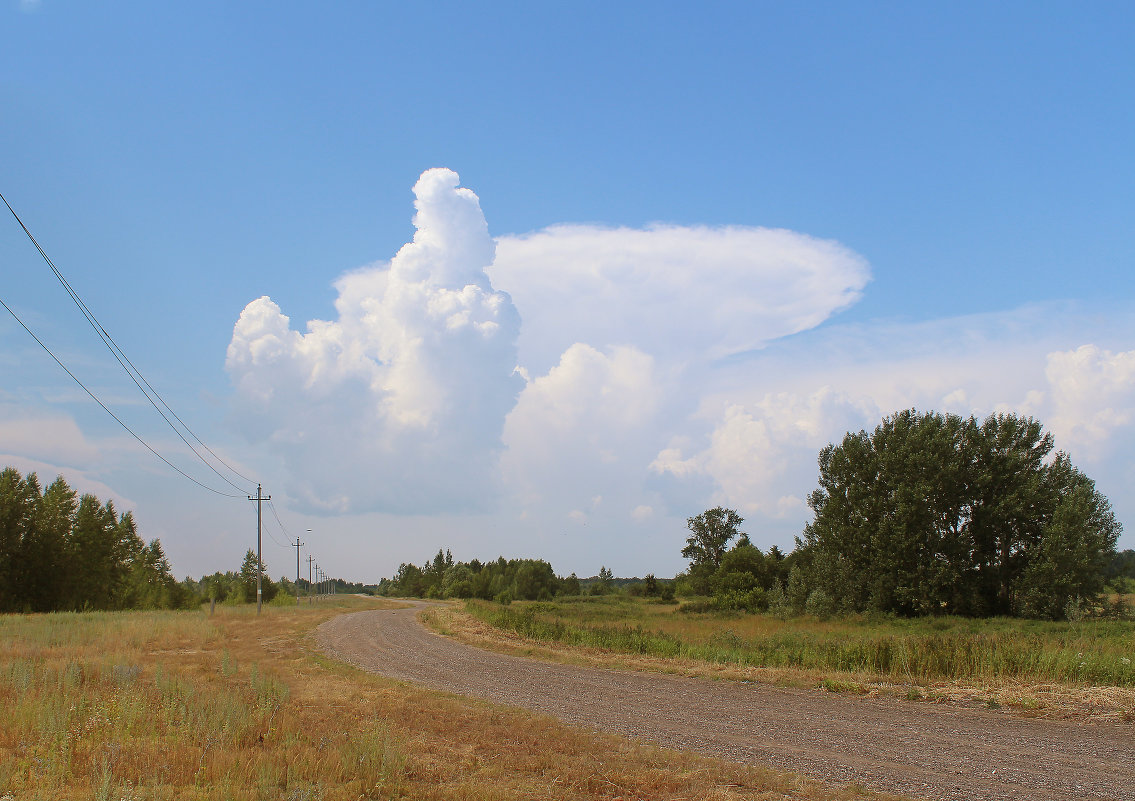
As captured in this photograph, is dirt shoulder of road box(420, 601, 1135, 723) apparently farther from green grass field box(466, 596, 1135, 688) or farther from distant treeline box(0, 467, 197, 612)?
distant treeline box(0, 467, 197, 612)

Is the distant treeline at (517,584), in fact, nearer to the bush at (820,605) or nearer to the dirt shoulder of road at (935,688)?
the bush at (820,605)

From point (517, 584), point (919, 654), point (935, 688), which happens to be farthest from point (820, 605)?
point (517, 584)

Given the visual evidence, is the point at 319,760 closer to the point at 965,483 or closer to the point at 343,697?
the point at 343,697

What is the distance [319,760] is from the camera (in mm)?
7223

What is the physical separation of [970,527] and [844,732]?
1368 inches

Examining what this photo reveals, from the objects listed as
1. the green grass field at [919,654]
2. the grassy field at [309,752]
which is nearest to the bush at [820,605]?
the green grass field at [919,654]

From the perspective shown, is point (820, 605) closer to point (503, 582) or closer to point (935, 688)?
point (935, 688)

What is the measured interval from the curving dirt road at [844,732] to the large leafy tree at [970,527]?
28.0m

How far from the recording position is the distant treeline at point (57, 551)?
6225cm

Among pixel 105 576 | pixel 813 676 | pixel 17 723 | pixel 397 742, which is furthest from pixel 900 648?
pixel 105 576

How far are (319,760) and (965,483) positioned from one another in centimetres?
4129

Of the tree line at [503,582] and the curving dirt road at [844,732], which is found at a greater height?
the curving dirt road at [844,732]

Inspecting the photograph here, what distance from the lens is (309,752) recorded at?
24.4 ft

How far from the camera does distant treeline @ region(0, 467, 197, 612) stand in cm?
6225
